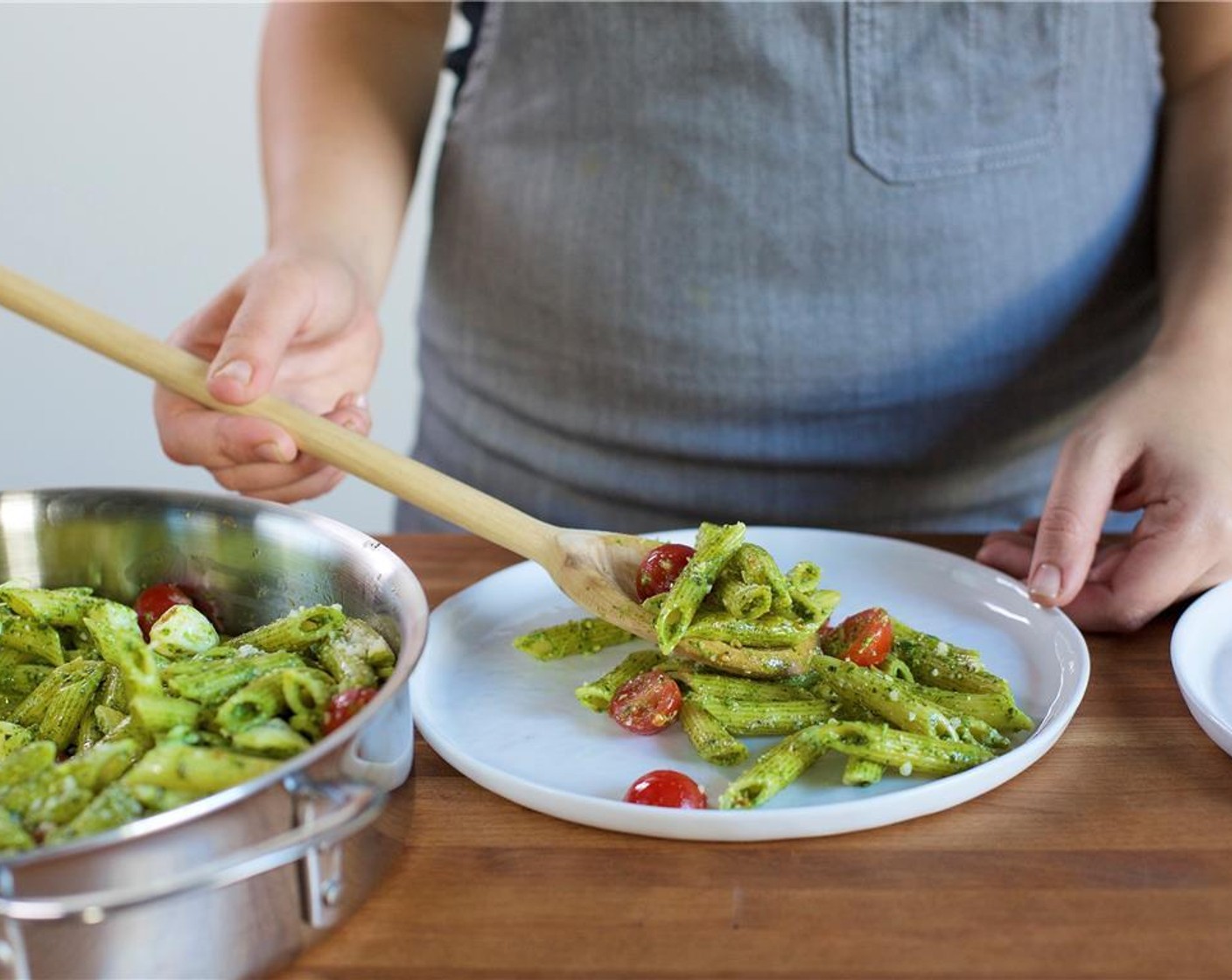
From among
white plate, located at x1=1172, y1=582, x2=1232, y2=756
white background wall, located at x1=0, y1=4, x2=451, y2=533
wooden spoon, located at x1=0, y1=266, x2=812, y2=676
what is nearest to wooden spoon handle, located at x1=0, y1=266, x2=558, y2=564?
wooden spoon, located at x1=0, y1=266, x2=812, y2=676

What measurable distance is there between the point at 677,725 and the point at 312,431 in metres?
0.46

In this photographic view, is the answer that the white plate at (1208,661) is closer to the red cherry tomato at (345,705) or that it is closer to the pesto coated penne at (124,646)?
the red cherry tomato at (345,705)

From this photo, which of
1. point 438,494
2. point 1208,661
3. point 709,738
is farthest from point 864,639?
point 438,494

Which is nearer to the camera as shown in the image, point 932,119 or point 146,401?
point 932,119

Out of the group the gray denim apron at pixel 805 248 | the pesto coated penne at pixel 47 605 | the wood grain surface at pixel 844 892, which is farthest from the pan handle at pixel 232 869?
the gray denim apron at pixel 805 248

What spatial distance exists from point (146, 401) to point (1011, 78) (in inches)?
89.8

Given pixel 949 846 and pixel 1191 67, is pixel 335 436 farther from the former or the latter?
pixel 1191 67

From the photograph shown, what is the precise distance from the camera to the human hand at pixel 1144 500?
117cm

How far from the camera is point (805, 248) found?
1506 millimetres

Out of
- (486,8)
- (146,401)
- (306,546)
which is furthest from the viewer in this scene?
(146,401)

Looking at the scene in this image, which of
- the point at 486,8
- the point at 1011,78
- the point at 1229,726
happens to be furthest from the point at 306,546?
the point at 1011,78

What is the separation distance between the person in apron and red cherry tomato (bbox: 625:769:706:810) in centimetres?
57

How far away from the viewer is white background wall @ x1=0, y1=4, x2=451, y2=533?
9.68 feet

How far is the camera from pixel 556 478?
1.65m
